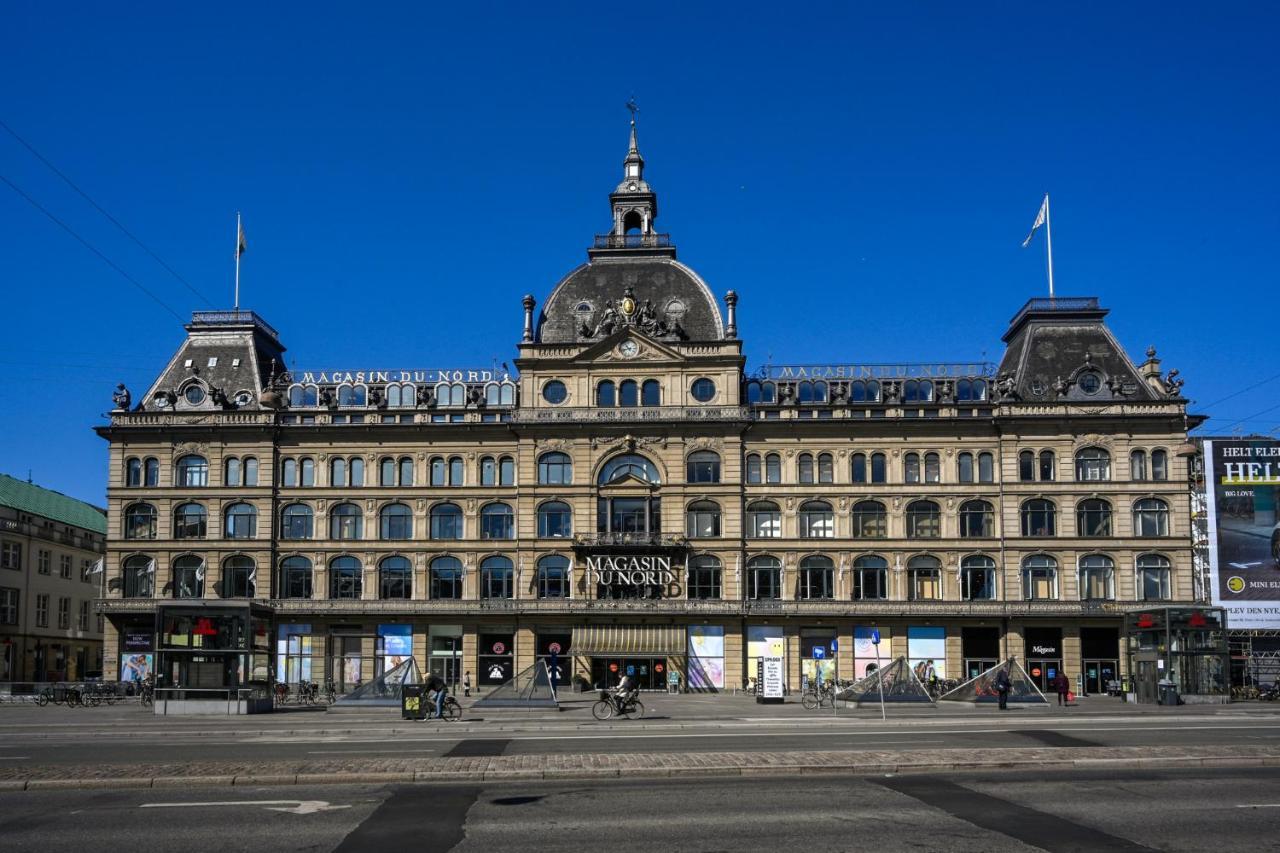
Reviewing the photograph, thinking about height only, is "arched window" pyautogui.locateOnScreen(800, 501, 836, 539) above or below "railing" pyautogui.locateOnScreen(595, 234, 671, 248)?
below

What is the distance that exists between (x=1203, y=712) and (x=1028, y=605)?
24.7 m

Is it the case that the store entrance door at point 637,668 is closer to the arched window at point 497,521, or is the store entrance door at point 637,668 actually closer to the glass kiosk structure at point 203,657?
the arched window at point 497,521

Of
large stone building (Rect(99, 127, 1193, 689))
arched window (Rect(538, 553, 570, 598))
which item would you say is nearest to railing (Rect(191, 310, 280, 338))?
large stone building (Rect(99, 127, 1193, 689))

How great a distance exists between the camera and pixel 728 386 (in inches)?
3388

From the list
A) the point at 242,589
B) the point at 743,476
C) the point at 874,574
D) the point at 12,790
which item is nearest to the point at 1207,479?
the point at 874,574

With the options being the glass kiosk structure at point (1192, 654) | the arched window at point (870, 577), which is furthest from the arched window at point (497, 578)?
the glass kiosk structure at point (1192, 654)

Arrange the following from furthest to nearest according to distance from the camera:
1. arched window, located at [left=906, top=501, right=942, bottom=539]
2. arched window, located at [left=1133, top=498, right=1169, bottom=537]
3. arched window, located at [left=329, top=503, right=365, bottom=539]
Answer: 1. arched window, located at [left=329, top=503, right=365, bottom=539]
2. arched window, located at [left=906, top=501, right=942, bottom=539]
3. arched window, located at [left=1133, top=498, right=1169, bottom=537]

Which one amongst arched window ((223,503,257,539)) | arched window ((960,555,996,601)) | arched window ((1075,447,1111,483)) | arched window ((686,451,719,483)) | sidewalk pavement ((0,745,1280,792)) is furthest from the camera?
arched window ((223,503,257,539))

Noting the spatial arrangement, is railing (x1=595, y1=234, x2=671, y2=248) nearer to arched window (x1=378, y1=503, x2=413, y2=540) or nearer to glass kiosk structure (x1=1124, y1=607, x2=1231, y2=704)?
arched window (x1=378, y1=503, x2=413, y2=540)

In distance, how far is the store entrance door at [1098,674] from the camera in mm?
82500

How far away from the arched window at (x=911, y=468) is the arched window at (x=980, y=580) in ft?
20.1

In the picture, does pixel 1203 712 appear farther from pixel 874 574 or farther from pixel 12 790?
pixel 12 790

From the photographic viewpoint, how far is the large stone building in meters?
83.7

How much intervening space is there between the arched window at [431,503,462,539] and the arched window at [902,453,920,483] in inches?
1151
